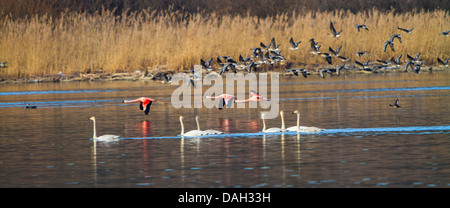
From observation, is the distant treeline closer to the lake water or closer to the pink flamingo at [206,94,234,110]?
the lake water

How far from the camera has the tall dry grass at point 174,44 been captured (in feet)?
110

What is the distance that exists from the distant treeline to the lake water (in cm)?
2346

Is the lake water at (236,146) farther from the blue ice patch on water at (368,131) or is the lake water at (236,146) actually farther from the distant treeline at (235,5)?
the distant treeline at (235,5)

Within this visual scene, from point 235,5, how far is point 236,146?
1556 inches

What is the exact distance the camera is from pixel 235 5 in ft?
176

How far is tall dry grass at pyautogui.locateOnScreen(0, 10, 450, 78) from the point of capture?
33.6m

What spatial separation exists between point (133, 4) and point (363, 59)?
2433 centimetres

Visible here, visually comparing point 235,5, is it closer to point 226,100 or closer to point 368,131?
point 226,100

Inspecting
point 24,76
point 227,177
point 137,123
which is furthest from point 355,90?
point 227,177

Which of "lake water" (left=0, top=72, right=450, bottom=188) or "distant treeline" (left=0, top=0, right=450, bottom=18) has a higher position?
"distant treeline" (left=0, top=0, right=450, bottom=18)

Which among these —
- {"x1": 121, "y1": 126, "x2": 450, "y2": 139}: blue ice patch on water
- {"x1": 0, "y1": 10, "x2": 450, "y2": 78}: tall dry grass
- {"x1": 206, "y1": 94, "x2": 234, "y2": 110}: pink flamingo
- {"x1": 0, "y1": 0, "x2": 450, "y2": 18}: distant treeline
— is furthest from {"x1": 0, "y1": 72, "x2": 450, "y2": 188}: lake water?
{"x1": 0, "y1": 0, "x2": 450, "y2": 18}: distant treeline

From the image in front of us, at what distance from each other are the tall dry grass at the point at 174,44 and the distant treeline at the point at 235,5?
11588 mm

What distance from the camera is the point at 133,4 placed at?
181 feet
